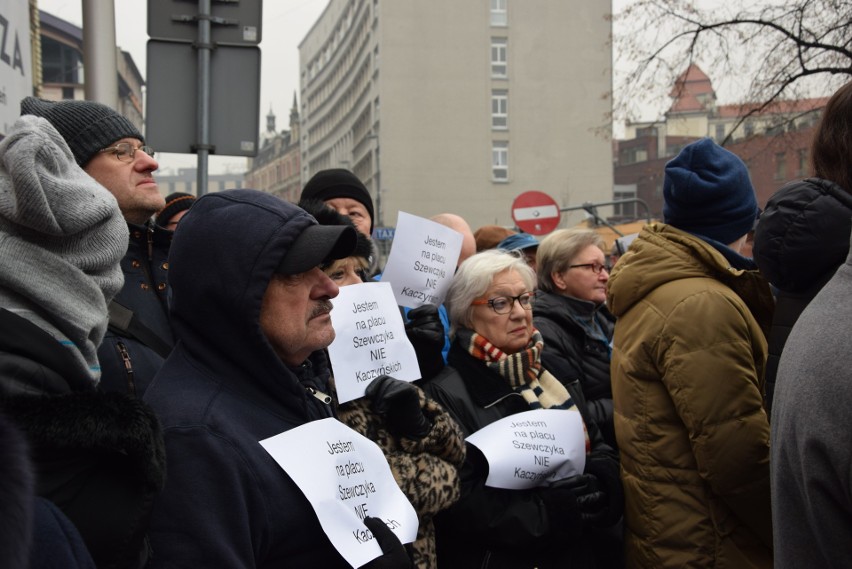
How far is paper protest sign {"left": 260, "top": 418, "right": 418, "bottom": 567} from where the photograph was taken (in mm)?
2057

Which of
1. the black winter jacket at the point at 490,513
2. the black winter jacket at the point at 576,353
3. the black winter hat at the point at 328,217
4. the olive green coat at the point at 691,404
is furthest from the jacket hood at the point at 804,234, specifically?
the black winter jacket at the point at 576,353

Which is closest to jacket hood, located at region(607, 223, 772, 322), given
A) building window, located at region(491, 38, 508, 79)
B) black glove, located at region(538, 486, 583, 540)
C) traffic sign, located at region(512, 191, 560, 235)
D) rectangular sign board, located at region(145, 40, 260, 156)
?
black glove, located at region(538, 486, 583, 540)

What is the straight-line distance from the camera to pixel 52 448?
1389mm

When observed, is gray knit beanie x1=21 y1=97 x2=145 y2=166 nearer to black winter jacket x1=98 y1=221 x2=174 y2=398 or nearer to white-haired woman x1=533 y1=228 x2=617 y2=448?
black winter jacket x1=98 y1=221 x2=174 y2=398

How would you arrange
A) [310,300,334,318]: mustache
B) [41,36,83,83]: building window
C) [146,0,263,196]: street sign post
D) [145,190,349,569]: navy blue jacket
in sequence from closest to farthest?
1. [145,190,349,569]: navy blue jacket
2. [310,300,334,318]: mustache
3. [146,0,263,196]: street sign post
4. [41,36,83,83]: building window

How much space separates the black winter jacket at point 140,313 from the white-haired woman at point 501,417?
3.63ft

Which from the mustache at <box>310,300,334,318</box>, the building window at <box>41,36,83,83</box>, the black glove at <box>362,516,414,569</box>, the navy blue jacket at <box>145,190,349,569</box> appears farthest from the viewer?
the building window at <box>41,36,83,83</box>

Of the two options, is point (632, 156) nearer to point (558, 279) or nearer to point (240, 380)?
point (558, 279)

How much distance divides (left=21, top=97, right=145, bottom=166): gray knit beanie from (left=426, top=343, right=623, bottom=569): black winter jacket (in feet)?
5.07

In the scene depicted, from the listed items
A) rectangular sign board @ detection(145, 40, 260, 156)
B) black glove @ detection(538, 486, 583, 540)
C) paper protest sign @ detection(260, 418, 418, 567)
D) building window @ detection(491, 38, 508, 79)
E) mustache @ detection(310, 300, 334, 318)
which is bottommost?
black glove @ detection(538, 486, 583, 540)

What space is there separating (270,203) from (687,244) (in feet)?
5.33

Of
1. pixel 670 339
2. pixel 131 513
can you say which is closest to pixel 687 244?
pixel 670 339

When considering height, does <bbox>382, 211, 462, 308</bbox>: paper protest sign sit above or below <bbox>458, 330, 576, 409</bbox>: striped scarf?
above

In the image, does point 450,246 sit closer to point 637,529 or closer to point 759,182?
point 637,529
